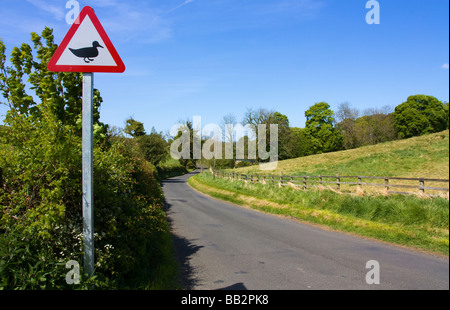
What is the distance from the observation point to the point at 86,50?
3.06 meters

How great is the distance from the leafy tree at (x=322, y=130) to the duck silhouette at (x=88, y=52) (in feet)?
210

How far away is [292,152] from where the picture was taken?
6022 cm

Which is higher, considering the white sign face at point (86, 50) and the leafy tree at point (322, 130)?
the leafy tree at point (322, 130)

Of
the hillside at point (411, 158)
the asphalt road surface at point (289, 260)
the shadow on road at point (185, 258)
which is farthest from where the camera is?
the shadow on road at point (185, 258)

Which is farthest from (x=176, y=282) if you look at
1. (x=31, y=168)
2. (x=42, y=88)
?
(x=42, y=88)

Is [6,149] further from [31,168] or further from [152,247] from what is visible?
[152,247]

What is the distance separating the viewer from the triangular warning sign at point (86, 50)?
9.86 feet

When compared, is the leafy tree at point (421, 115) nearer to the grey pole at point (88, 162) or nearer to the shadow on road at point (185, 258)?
the grey pole at point (88, 162)

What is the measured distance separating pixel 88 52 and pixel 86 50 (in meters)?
0.03

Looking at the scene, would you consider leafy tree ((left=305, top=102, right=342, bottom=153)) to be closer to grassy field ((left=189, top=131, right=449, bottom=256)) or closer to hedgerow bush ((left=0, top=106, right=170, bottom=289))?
grassy field ((left=189, top=131, right=449, bottom=256))

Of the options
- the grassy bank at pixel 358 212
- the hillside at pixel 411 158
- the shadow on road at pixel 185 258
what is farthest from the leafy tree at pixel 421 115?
the shadow on road at pixel 185 258

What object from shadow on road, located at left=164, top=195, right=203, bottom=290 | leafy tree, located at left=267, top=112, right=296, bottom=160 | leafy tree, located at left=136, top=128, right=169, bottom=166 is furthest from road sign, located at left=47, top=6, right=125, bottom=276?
leafy tree, located at left=267, top=112, right=296, bottom=160

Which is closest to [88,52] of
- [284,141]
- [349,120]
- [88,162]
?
[88,162]

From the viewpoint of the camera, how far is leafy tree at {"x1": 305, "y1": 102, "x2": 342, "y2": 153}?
209 feet
